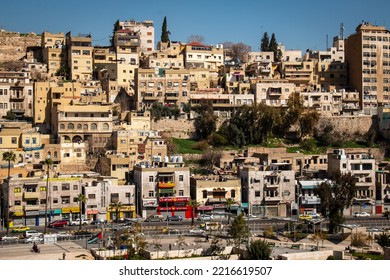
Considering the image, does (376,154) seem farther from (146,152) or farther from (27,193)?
(27,193)

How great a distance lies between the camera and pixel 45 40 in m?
27.6

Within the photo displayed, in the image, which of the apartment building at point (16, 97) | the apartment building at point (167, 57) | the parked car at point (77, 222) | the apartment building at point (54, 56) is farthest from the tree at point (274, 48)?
the parked car at point (77, 222)

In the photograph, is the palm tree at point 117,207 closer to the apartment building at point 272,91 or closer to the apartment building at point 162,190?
the apartment building at point 162,190

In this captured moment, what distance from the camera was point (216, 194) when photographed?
1850 centimetres

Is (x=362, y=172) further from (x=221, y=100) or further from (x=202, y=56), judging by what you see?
(x=202, y=56)

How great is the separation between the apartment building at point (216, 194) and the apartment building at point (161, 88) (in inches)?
213

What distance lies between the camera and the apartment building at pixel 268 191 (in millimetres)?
18656

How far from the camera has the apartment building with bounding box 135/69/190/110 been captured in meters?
23.4

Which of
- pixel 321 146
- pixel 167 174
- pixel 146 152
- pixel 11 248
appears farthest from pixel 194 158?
pixel 11 248

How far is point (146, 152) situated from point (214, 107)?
4.21m

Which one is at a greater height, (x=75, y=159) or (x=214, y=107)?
(x=214, y=107)

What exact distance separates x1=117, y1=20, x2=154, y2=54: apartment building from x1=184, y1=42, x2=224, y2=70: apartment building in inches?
80.7

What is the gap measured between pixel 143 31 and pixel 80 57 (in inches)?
196

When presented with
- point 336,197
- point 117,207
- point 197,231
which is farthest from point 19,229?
point 336,197
